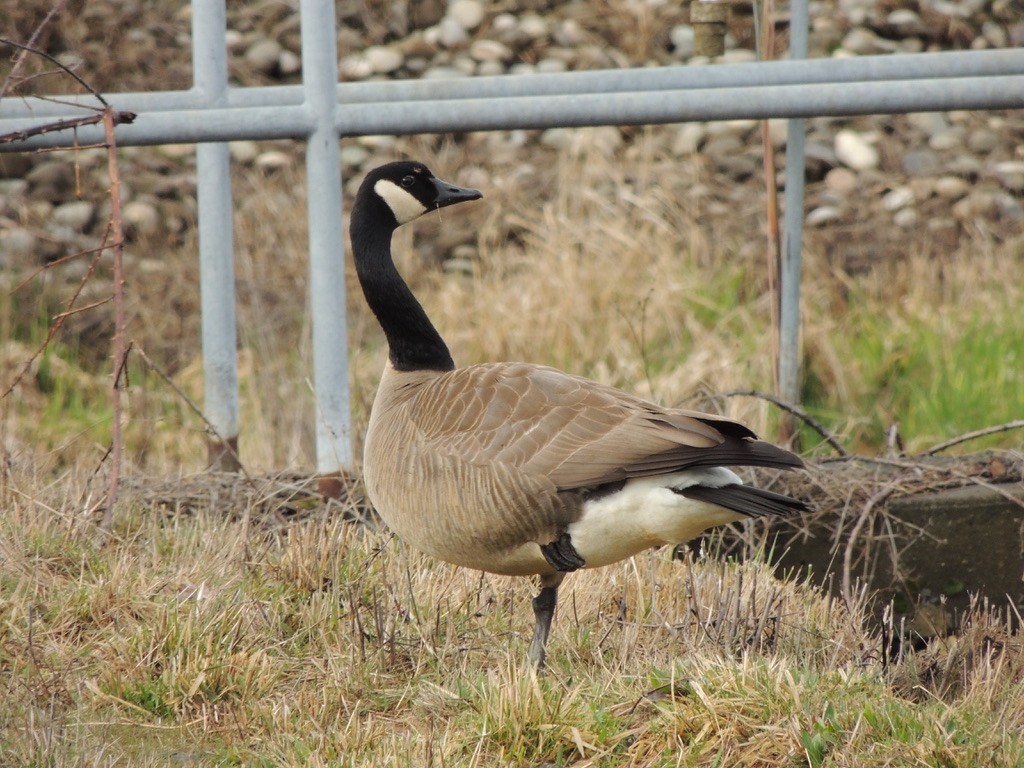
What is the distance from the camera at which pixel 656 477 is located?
3395 millimetres

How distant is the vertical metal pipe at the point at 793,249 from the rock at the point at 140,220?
17.9 feet

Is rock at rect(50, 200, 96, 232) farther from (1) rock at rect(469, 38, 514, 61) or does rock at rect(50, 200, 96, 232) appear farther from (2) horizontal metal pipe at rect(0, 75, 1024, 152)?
(2) horizontal metal pipe at rect(0, 75, 1024, 152)

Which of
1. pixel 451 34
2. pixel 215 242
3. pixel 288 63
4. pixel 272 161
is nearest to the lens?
pixel 215 242

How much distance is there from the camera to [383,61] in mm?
10781

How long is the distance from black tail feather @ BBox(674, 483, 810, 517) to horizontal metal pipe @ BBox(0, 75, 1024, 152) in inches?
55.9

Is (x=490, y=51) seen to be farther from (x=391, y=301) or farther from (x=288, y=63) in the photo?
(x=391, y=301)

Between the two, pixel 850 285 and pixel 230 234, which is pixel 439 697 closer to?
pixel 230 234

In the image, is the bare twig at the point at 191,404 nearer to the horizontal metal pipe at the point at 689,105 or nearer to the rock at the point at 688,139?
the horizontal metal pipe at the point at 689,105

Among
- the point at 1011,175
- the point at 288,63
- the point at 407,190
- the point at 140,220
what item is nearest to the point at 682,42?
the point at 1011,175

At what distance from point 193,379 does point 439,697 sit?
16.7ft

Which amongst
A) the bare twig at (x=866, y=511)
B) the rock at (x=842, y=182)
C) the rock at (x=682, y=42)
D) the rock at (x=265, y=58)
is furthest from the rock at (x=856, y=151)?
the bare twig at (x=866, y=511)

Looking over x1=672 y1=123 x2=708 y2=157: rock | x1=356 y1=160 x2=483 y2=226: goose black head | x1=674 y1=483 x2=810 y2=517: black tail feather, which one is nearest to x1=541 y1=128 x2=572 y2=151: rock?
x1=672 y1=123 x2=708 y2=157: rock

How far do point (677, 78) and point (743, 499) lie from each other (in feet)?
6.38

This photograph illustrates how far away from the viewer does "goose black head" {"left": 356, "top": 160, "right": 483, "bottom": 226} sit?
13.7 ft
